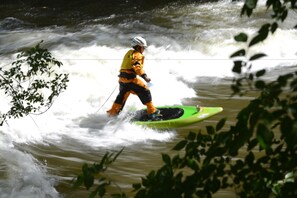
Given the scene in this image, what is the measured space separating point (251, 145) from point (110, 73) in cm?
861

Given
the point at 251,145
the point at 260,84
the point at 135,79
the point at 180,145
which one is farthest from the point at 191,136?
the point at 135,79

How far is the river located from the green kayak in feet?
0.38

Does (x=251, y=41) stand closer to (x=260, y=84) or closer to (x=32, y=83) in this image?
(x=260, y=84)

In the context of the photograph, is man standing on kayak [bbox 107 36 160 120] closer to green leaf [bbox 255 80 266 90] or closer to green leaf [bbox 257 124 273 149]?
green leaf [bbox 255 80 266 90]

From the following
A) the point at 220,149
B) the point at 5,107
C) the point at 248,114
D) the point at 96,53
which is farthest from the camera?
the point at 96,53

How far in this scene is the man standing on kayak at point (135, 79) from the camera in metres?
6.72

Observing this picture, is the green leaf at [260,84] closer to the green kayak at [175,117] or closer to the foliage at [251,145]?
the foliage at [251,145]

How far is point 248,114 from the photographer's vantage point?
1.45 metres

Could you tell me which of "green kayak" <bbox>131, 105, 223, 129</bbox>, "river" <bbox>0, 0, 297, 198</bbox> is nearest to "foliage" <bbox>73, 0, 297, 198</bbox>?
"river" <bbox>0, 0, 297, 198</bbox>

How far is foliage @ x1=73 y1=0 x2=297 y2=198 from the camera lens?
4.25 ft

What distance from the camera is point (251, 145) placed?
161cm

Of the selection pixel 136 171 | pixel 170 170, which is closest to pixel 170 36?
pixel 136 171

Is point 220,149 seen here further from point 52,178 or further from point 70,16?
point 70,16

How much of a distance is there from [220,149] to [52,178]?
13.4 feet
